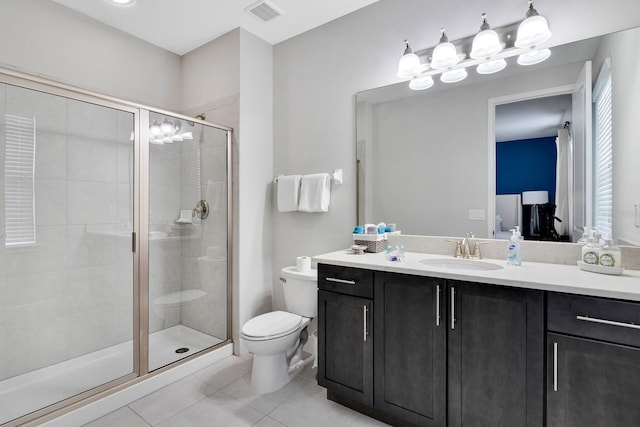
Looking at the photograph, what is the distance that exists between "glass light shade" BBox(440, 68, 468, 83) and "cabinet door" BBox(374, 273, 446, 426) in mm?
1258

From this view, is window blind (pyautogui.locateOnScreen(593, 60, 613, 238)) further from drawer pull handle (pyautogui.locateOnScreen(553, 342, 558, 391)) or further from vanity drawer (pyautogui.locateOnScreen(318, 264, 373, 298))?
vanity drawer (pyautogui.locateOnScreen(318, 264, 373, 298))

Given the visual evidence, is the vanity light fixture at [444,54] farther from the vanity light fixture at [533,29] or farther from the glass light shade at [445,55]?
the vanity light fixture at [533,29]

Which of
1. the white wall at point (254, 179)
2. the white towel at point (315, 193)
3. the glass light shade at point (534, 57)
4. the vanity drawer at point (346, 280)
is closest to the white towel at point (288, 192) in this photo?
the white towel at point (315, 193)

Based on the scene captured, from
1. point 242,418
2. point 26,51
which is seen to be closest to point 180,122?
point 26,51

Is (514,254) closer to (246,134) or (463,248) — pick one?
(463,248)

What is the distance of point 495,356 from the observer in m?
1.33

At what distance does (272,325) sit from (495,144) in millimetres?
1772

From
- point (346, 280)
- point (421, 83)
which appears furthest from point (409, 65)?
point (346, 280)

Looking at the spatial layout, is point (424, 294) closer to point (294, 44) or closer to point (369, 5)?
point (369, 5)

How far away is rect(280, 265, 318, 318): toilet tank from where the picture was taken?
7.18 ft

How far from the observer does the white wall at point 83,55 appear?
2016 mm

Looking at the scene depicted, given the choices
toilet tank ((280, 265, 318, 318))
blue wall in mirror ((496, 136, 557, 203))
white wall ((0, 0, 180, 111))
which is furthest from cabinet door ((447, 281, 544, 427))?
white wall ((0, 0, 180, 111))

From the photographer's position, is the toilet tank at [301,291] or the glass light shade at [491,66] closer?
the glass light shade at [491,66]

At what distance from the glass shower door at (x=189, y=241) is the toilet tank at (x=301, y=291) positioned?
1.99 ft
